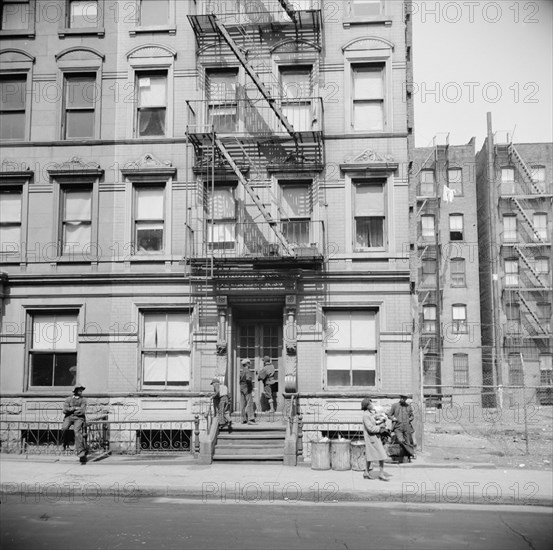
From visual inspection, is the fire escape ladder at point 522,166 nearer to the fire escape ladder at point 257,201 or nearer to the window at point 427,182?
the window at point 427,182

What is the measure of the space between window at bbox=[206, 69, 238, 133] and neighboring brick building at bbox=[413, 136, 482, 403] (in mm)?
28525

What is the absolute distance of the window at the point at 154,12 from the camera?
19656 mm

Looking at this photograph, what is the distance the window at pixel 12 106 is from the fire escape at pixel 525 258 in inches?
1327

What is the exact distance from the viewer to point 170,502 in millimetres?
12570

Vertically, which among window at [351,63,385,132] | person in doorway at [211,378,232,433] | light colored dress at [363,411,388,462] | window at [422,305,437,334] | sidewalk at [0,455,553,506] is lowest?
sidewalk at [0,455,553,506]

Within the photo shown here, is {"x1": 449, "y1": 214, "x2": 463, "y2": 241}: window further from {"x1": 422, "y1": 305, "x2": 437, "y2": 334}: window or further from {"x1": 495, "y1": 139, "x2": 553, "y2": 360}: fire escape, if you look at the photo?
{"x1": 422, "y1": 305, "x2": 437, "y2": 334}: window

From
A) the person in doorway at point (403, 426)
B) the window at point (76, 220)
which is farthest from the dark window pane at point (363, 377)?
the window at point (76, 220)

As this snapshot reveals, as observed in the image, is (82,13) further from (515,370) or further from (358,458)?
(515,370)

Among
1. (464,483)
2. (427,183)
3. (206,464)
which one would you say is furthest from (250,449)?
(427,183)

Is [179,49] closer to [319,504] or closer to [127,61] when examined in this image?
[127,61]

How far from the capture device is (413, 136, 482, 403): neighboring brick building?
147ft

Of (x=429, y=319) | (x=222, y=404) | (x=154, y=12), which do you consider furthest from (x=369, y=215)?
(x=429, y=319)

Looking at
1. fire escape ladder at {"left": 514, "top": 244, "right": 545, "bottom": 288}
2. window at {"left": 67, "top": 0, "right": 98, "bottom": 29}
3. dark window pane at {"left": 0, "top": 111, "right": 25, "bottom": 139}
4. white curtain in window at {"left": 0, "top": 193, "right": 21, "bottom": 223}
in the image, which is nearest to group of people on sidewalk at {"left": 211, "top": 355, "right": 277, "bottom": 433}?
white curtain in window at {"left": 0, "top": 193, "right": 21, "bottom": 223}

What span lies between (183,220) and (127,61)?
488 centimetres
